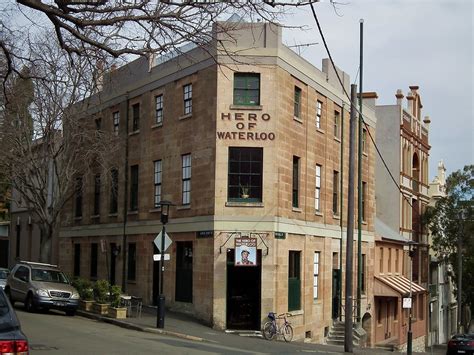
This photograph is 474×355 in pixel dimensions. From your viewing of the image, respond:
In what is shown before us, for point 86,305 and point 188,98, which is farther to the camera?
point 188,98

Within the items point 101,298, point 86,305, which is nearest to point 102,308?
point 101,298

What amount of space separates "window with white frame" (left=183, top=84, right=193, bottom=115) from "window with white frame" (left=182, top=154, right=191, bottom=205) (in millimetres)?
1836

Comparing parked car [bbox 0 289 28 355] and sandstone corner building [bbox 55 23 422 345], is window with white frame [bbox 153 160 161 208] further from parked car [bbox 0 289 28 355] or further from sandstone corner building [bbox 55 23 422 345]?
parked car [bbox 0 289 28 355]

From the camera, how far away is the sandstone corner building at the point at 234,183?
25.1 metres

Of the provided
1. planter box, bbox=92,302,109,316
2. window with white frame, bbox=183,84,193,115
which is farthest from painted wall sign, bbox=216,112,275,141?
planter box, bbox=92,302,109,316

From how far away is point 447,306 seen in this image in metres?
58.6

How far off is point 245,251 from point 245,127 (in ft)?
15.1

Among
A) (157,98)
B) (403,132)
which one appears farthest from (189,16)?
(403,132)

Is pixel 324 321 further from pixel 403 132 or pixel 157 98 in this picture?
pixel 403 132

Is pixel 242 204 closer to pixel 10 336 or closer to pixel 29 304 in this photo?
pixel 29 304

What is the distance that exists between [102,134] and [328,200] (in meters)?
10.5

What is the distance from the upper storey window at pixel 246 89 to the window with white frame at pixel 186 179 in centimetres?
322

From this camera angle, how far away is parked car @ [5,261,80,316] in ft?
79.6

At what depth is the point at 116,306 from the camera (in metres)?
24.5
